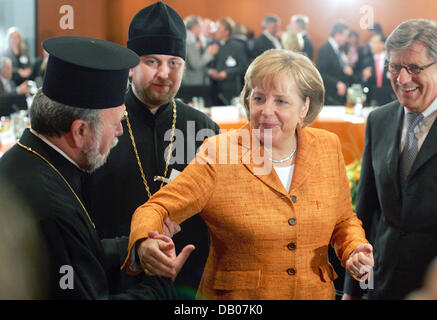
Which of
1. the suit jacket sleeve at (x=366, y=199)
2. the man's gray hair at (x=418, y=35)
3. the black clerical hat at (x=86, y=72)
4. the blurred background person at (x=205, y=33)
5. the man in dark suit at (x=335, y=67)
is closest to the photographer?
the black clerical hat at (x=86, y=72)

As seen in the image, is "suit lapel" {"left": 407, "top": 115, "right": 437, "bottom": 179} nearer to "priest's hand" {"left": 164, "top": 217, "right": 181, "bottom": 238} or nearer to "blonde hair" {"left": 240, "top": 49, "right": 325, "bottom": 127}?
"blonde hair" {"left": 240, "top": 49, "right": 325, "bottom": 127}

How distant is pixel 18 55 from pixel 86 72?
6.69m

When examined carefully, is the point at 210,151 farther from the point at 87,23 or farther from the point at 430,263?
the point at 87,23

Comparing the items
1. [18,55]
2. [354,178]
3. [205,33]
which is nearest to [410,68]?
[354,178]

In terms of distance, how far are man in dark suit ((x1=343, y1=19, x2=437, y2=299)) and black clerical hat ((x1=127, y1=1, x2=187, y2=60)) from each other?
0.83m

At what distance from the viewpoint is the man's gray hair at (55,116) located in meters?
1.59

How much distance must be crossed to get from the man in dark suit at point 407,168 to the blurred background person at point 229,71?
19.8 feet

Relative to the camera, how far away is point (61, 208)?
60.6 inches

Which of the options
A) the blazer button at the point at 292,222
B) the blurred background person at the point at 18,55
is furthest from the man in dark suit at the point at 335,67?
the blazer button at the point at 292,222

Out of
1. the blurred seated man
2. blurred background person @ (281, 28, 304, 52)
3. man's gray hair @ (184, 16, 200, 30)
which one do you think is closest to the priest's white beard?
blurred background person @ (281, 28, 304, 52)

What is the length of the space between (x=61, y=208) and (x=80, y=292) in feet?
0.75

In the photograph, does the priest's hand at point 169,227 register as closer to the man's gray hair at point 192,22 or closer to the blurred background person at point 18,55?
the blurred background person at point 18,55

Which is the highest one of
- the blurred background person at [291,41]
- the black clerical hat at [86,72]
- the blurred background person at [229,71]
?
the black clerical hat at [86,72]
